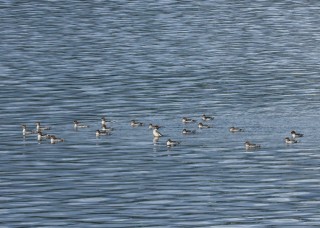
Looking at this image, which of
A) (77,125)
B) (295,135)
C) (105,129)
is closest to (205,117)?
(105,129)

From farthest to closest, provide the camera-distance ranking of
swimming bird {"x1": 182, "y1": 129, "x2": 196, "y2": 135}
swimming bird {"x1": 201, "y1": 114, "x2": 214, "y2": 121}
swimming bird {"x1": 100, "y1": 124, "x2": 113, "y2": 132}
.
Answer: swimming bird {"x1": 201, "y1": 114, "x2": 214, "y2": 121}
swimming bird {"x1": 100, "y1": 124, "x2": 113, "y2": 132}
swimming bird {"x1": 182, "y1": 129, "x2": 196, "y2": 135}

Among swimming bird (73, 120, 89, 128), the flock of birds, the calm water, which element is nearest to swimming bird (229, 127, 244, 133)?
the flock of birds

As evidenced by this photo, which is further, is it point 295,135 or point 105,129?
point 105,129

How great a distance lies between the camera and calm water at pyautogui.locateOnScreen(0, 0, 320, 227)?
51812 mm

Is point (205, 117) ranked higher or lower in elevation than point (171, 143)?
lower

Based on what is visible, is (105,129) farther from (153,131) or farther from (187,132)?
(187,132)

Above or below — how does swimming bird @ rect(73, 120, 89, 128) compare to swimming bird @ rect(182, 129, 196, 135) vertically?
below

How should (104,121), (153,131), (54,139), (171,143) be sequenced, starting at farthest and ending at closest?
(104,121) < (153,131) < (54,139) < (171,143)

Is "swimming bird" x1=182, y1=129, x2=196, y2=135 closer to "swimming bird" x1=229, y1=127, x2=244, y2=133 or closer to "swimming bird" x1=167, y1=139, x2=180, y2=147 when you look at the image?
"swimming bird" x1=229, y1=127, x2=244, y2=133

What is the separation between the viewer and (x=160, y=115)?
2948 inches

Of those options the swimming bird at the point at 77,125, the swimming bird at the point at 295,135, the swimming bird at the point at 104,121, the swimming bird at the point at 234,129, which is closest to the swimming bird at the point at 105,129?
the swimming bird at the point at 104,121

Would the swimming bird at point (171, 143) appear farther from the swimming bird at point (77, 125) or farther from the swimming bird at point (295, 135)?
the swimming bird at point (77, 125)

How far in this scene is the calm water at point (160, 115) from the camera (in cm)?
5181

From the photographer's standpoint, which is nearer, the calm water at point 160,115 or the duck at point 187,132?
the calm water at point 160,115
